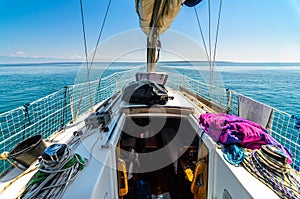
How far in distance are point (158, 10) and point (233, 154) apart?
6.56ft

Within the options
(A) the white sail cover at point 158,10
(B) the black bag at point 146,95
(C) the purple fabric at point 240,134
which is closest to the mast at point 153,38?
(A) the white sail cover at point 158,10

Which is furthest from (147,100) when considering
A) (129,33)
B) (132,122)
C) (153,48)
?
(153,48)

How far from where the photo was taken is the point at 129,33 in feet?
10.2

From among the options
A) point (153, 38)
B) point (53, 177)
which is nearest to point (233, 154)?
point (53, 177)

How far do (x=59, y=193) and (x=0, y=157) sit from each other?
55 centimetres

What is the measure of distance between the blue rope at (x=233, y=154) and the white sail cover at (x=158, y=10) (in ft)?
5.45

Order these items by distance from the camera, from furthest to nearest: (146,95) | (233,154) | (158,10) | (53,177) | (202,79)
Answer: (202,79), (158,10), (146,95), (233,154), (53,177)

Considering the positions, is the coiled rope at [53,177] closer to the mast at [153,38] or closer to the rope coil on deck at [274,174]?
the rope coil on deck at [274,174]

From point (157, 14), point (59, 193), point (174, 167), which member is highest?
point (157, 14)

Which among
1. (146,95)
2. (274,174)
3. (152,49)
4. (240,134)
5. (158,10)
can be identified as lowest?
(274,174)

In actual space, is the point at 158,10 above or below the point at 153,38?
above

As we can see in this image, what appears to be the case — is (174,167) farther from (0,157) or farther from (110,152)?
(0,157)

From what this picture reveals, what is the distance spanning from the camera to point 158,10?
2215mm

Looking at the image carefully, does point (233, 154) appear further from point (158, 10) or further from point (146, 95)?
point (158, 10)
